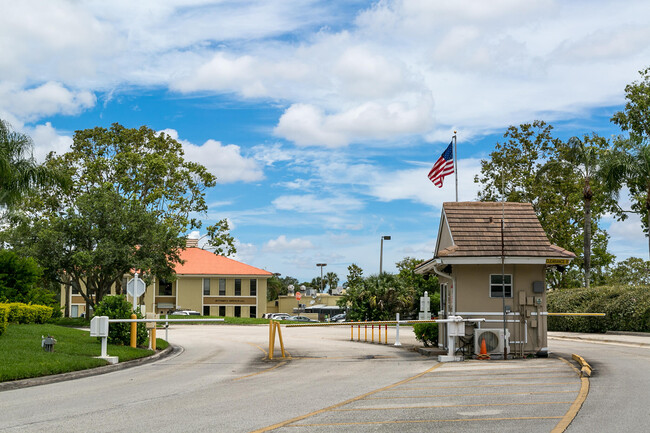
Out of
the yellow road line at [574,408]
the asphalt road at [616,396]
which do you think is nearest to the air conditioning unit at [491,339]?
the asphalt road at [616,396]

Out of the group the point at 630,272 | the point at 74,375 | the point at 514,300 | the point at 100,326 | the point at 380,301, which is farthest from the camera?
the point at 630,272

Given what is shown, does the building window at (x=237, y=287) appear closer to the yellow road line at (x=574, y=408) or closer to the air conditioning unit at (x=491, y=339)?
the air conditioning unit at (x=491, y=339)

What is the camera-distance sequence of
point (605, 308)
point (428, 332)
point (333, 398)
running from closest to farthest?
1. point (333, 398)
2. point (428, 332)
3. point (605, 308)

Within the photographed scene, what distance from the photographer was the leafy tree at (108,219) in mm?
42562

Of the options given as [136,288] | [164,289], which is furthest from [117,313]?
[164,289]

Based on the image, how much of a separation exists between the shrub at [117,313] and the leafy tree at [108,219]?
56.3 feet

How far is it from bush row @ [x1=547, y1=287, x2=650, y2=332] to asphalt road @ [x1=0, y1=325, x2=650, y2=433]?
1351cm

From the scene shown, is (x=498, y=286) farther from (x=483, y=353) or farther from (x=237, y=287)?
(x=237, y=287)

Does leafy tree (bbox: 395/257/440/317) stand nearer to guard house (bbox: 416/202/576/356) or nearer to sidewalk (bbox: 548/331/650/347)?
sidewalk (bbox: 548/331/650/347)

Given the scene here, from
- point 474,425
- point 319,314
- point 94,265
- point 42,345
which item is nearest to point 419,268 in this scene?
point 42,345

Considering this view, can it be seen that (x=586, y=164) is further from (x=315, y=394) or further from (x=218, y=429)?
(x=218, y=429)

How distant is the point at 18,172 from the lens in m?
→ 28.6

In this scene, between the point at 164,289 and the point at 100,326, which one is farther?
the point at 164,289

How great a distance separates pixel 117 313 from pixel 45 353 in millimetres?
4105
